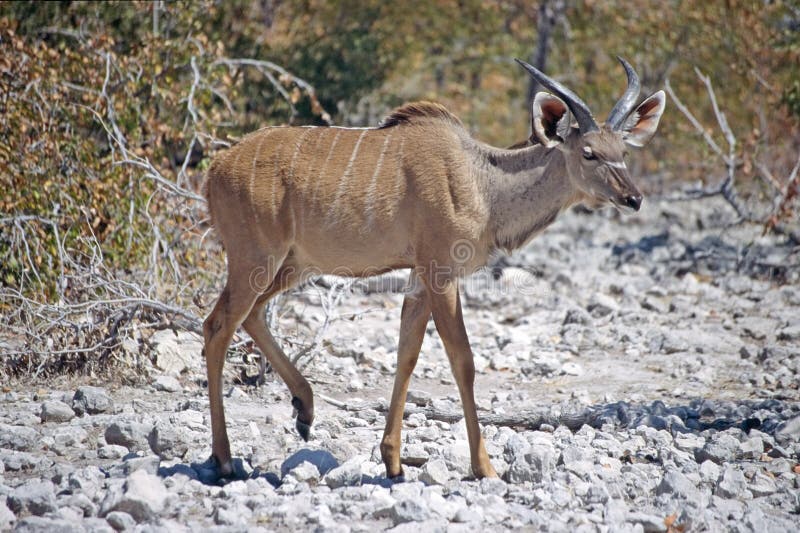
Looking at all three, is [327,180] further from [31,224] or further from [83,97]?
[83,97]

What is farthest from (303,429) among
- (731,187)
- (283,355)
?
(731,187)

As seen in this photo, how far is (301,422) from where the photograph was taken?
5660 mm

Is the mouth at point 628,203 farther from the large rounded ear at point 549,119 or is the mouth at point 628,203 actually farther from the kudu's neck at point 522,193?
the large rounded ear at point 549,119

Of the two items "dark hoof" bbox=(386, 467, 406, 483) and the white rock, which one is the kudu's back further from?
the white rock

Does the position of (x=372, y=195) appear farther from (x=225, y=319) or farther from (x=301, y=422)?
(x=301, y=422)

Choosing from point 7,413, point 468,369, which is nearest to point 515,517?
point 468,369

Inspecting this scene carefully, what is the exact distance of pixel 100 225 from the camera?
768 cm

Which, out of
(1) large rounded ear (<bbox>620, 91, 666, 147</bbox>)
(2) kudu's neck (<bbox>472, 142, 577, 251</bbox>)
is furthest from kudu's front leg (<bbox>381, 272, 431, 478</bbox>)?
(1) large rounded ear (<bbox>620, 91, 666, 147</bbox>)

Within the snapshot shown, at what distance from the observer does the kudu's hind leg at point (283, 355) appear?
18.6ft

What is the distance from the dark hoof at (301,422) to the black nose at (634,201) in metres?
2.18

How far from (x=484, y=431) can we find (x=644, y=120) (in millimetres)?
2115

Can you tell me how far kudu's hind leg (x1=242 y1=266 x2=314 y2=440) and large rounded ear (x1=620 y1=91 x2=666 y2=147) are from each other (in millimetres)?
2190

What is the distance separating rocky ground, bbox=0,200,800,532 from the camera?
4.42 metres

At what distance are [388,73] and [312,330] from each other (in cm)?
733
